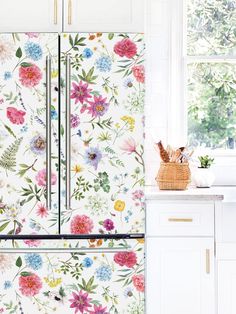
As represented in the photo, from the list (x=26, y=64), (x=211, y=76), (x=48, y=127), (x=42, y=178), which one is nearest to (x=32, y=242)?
(x=42, y=178)

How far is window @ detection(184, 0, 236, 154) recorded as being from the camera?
144 inches

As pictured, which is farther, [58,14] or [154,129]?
[154,129]

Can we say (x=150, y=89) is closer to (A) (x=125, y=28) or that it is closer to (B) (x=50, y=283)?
(A) (x=125, y=28)

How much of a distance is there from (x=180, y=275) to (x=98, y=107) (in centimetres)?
96

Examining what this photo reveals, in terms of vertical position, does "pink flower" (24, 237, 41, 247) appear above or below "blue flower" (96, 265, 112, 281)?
above

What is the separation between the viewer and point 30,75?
2758 millimetres

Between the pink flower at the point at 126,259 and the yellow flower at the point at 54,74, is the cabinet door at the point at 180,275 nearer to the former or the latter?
the pink flower at the point at 126,259

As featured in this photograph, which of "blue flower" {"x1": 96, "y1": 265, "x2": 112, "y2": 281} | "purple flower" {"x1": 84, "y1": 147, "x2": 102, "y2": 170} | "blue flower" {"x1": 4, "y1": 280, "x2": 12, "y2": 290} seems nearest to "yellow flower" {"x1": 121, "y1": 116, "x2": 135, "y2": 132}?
"purple flower" {"x1": 84, "y1": 147, "x2": 102, "y2": 170}

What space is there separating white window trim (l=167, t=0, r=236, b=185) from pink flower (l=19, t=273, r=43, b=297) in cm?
131

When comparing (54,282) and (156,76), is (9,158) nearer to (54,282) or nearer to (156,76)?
(54,282)

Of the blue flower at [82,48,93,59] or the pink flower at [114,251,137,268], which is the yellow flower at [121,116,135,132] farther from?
the pink flower at [114,251,137,268]

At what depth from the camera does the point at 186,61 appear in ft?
11.9

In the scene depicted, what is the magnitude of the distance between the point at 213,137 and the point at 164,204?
101 cm

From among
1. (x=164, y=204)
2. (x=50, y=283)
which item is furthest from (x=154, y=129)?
(x=50, y=283)
